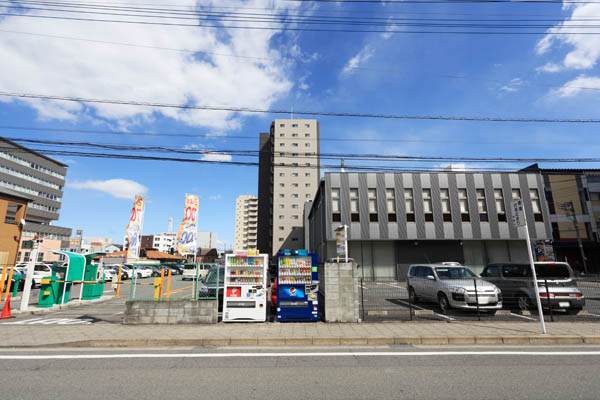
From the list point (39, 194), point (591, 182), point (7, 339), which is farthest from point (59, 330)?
point (39, 194)

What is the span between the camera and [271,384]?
4645mm

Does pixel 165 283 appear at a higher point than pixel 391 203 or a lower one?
lower

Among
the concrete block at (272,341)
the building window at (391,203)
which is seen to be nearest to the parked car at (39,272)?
the concrete block at (272,341)

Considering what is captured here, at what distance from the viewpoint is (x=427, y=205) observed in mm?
27328

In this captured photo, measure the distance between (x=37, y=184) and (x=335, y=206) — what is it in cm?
6760

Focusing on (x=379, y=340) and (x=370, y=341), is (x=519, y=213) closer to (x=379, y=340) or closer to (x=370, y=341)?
(x=379, y=340)

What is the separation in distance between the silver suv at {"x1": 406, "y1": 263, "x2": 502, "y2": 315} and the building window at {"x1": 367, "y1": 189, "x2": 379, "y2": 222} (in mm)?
13839

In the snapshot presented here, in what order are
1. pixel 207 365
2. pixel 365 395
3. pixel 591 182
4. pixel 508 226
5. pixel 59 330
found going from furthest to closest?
pixel 591 182 < pixel 508 226 < pixel 59 330 < pixel 207 365 < pixel 365 395

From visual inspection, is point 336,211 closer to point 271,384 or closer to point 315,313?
point 315,313

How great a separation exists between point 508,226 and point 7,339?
3331 cm

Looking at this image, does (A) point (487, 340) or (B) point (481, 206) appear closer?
(A) point (487, 340)

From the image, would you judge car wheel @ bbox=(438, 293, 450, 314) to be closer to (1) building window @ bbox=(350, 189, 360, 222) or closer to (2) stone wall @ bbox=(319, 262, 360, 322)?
(2) stone wall @ bbox=(319, 262, 360, 322)

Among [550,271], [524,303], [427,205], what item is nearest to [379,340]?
[524,303]

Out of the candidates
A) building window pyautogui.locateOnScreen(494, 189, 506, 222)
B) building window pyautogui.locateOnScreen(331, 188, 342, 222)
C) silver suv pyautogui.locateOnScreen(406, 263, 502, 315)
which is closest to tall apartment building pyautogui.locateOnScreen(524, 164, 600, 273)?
building window pyautogui.locateOnScreen(494, 189, 506, 222)
